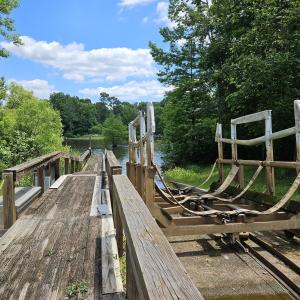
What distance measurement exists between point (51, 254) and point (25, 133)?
65.5 feet

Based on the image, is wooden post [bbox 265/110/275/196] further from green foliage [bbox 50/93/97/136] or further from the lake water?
green foliage [bbox 50/93/97/136]

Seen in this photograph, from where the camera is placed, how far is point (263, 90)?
1354 centimetres

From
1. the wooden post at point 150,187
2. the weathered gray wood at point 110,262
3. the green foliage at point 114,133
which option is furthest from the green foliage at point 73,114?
the weathered gray wood at point 110,262

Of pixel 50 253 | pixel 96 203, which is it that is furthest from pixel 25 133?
pixel 50 253

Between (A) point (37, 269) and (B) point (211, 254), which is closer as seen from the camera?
(A) point (37, 269)

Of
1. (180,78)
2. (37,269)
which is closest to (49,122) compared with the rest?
(180,78)

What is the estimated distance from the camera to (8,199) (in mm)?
4832

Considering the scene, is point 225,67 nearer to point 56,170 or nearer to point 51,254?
point 56,170

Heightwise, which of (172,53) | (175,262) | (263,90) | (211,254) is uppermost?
(172,53)

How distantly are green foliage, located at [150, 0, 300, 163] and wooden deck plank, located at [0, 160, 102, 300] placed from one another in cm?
943

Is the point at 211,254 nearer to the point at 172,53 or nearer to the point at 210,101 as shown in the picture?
the point at 210,101

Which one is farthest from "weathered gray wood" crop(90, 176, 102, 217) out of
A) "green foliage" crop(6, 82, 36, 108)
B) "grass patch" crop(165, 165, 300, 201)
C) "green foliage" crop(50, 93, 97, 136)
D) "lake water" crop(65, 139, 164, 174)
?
"green foliage" crop(50, 93, 97, 136)

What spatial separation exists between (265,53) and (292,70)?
4.74ft

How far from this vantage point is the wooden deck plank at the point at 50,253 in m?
2.98
